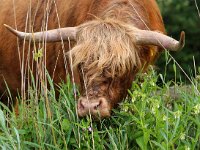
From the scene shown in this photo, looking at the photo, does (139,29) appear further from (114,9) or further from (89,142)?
(89,142)

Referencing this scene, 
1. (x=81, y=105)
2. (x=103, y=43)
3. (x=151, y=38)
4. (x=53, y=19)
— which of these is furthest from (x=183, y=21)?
(x=81, y=105)

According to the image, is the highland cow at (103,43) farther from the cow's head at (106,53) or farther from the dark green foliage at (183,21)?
the dark green foliage at (183,21)

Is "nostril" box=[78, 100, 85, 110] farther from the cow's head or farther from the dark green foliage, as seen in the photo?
the dark green foliage

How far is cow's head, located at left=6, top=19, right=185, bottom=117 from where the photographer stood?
6099mm

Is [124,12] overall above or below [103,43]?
above

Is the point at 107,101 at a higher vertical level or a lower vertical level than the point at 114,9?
lower

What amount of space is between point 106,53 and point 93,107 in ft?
2.09

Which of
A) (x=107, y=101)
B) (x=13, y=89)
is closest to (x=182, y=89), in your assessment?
(x=107, y=101)

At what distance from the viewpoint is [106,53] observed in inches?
245

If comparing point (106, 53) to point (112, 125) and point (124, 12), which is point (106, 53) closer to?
point (112, 125)

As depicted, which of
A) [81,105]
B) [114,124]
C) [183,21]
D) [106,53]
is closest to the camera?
[81,105]

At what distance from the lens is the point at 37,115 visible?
568 cm

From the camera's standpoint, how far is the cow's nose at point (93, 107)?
5.62m

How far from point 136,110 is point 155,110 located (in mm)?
219
